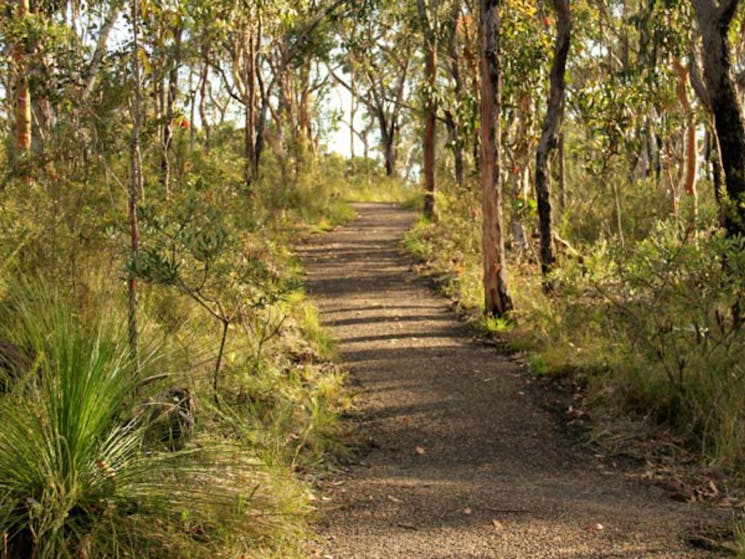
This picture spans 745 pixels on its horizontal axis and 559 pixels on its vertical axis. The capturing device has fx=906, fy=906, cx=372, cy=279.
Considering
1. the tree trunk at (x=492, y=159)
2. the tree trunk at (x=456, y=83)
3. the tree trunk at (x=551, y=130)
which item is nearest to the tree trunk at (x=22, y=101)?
the tree trunk at (x=492, y=159)

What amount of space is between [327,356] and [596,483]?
3.75 m

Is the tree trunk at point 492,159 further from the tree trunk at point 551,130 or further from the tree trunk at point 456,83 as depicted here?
the tree trunk at point 456,83

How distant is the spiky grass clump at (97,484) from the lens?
370cm

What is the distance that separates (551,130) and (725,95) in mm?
3699

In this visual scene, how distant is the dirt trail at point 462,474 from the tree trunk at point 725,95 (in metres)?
2.55

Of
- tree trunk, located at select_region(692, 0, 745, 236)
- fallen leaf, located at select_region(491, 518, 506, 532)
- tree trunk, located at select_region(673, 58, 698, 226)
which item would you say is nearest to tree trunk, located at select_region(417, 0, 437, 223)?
tree trunk, located at select_region(673, 58, 698, 226)

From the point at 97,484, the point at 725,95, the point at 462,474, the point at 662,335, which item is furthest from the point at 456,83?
the point at 97,484

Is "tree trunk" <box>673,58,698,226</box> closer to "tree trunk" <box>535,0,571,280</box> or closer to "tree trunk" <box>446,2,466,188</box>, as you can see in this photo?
"tree trunk" <box>446,2,466,188</box>

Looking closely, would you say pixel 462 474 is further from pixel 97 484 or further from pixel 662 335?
pixel 97 484

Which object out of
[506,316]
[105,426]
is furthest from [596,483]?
[506,316]

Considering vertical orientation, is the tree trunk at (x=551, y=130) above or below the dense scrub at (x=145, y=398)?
above

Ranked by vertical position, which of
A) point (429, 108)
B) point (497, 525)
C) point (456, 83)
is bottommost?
point (497, 525)

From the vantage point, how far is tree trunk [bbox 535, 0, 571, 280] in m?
10.9

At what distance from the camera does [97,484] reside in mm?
3848
